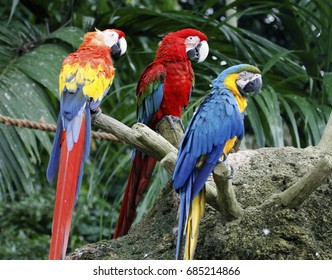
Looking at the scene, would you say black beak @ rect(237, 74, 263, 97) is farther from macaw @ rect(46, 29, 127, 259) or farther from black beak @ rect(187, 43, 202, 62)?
black beak @ rect(187, 43, 202, 62)

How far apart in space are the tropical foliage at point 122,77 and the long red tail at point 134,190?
41cm

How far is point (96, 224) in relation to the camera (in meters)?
3.87

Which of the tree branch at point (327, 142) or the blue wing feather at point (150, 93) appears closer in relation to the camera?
the tree branch at point (327, 142)

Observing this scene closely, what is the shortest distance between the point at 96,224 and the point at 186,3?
145 centimetres

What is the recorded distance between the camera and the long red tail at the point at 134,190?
2131 millimetres

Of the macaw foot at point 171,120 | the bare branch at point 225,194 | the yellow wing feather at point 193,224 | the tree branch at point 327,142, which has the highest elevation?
the macaw foot at point 171,120

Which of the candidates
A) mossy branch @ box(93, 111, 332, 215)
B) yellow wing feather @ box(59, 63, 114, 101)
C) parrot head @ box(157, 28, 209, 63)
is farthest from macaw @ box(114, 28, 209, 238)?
mossy branch @ box(93, 111, 332, 215)

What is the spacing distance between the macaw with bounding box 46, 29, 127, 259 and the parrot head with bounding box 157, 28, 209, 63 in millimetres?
323

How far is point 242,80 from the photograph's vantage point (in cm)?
187

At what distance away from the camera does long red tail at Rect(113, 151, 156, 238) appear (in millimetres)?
2131

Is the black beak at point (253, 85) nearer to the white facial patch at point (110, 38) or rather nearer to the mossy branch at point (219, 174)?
the mossy branch at point (219, 174)

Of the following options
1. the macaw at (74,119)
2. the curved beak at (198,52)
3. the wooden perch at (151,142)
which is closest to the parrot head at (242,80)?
the wooden perch at (151,142)

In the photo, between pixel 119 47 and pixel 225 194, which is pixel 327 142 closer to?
pixel 225 194
